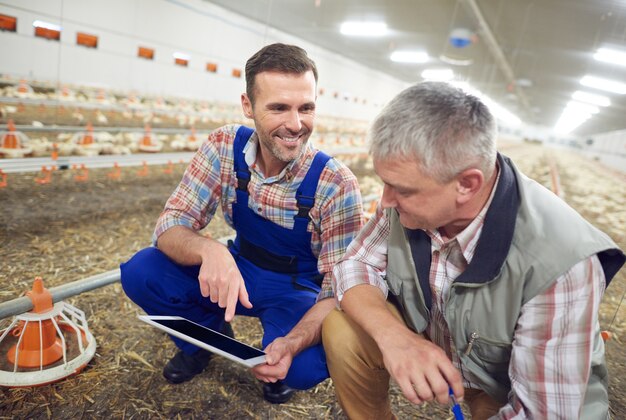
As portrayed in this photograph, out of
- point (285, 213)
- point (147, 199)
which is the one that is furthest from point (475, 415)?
point (147, 199)

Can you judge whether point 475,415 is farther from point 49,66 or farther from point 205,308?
point 49,66

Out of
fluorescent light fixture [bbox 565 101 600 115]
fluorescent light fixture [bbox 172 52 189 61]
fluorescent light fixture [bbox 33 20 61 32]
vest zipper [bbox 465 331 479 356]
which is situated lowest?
vest zipper [bbox 465 331 479 356]

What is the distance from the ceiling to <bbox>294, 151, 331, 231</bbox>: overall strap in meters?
3.40

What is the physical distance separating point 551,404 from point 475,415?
384mm

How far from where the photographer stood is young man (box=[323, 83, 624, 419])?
2.91 ft

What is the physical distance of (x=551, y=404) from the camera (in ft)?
2.92

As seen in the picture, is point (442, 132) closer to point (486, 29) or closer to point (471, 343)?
point (471, 343)

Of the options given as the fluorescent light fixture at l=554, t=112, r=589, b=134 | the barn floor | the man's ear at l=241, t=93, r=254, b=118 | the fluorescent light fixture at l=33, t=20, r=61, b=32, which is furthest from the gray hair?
the fluorescent light fixture at l=554, t=112, r=589, b=134

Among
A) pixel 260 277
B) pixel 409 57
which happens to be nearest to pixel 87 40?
pixel 260 277

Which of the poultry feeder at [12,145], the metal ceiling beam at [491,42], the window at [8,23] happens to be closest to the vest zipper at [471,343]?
the poultry feeder at [12,145]

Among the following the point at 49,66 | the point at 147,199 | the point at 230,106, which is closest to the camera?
the point at 147,199

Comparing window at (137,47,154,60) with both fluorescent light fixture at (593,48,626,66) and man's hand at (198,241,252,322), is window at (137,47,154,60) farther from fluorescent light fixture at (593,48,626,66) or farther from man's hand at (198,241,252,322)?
fluorescent light fixture at (593,48,626,66)

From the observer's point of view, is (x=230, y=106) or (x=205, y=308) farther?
(x=230, y=106)

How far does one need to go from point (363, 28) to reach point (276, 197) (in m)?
8.64
